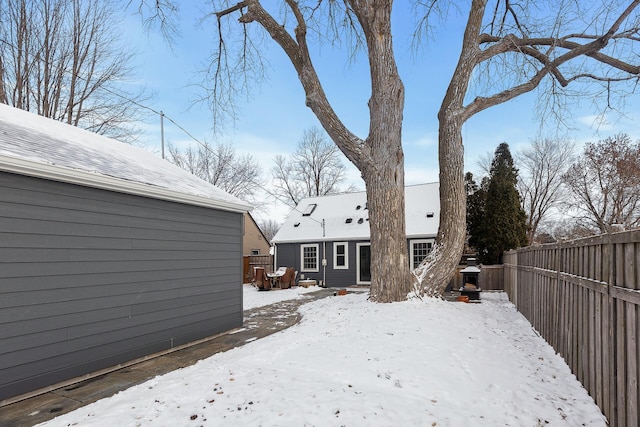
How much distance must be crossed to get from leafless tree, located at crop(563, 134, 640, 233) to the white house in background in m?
8.10

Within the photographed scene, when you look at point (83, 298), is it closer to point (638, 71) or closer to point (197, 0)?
point (197, 0)

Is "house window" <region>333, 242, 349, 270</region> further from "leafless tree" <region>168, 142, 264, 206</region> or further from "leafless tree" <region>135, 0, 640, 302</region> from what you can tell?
"leafless tree" <region>168, 142, 264, 206</region>

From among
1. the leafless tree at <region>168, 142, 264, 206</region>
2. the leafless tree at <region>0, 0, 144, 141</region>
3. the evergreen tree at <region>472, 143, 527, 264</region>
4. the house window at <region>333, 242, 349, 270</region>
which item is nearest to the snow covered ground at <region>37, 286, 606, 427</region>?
the evergreen tree at <region>472, 143, 527, 264</region>

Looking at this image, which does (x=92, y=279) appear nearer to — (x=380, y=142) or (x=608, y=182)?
(x=380, y=142)

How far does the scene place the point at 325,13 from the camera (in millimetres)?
10484

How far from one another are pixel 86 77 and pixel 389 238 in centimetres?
1440

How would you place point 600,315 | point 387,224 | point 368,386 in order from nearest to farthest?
point 600,315, point 368,386, point 387,224

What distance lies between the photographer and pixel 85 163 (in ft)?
15.0

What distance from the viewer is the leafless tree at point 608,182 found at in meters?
16.6

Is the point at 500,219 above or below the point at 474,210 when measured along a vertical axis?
below

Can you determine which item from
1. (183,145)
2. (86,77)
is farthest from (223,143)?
(86,77)

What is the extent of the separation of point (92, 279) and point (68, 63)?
550 inches

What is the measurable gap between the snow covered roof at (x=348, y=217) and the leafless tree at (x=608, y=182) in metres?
7.84

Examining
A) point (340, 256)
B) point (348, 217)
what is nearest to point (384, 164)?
point (340, 256)
